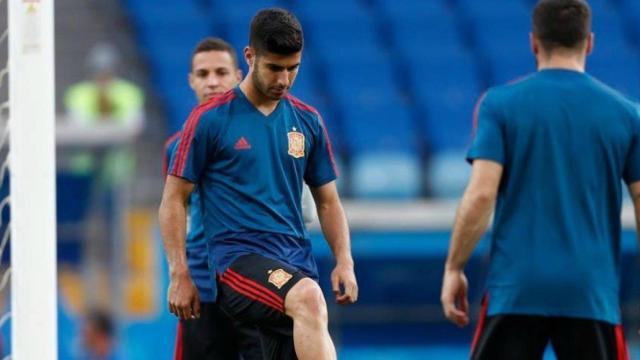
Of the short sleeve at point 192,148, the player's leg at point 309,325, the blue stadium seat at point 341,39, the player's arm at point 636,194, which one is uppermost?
the blue stadium seat at point 341,39

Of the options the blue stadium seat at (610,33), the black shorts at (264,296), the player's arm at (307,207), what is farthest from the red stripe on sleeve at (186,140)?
the blue stadium seat at (610,33)

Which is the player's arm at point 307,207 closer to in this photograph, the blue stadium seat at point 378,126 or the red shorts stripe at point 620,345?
the red shorts stripe at point 620,345

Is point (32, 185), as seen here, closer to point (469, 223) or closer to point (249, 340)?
point (249, 340)

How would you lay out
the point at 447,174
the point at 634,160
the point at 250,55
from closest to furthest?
the point at 634,160 < the point at 250,55 < the point at 447,174

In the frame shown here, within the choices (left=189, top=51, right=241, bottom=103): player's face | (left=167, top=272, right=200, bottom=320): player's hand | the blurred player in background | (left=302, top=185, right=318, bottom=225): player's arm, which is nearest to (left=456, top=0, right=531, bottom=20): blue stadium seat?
(left=189, top=51, right=241, bottom=103): player's face

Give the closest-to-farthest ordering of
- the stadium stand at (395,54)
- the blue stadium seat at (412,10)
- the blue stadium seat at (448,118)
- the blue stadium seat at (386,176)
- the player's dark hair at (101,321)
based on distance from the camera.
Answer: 1. the player's dark hair at (101,321)
2. the blue stadium seat at (386,176)
3. the blue stadium seat at (448,118)
4. the stadium stand at (395,54)
5. the blue stadium seat at (412,10)

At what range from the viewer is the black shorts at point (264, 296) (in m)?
5.31

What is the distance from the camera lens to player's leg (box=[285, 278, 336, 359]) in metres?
5.20

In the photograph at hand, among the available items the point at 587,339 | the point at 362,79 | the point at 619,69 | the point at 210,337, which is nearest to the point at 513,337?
the point at 587,339

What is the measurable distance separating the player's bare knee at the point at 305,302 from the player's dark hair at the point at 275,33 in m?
0.86

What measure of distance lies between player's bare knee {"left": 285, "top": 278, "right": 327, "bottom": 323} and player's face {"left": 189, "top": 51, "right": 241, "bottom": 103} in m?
1.82

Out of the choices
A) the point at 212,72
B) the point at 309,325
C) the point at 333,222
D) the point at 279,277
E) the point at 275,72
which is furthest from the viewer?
the point at 212,72

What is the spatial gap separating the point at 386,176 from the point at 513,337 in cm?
921

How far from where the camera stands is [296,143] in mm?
5590
